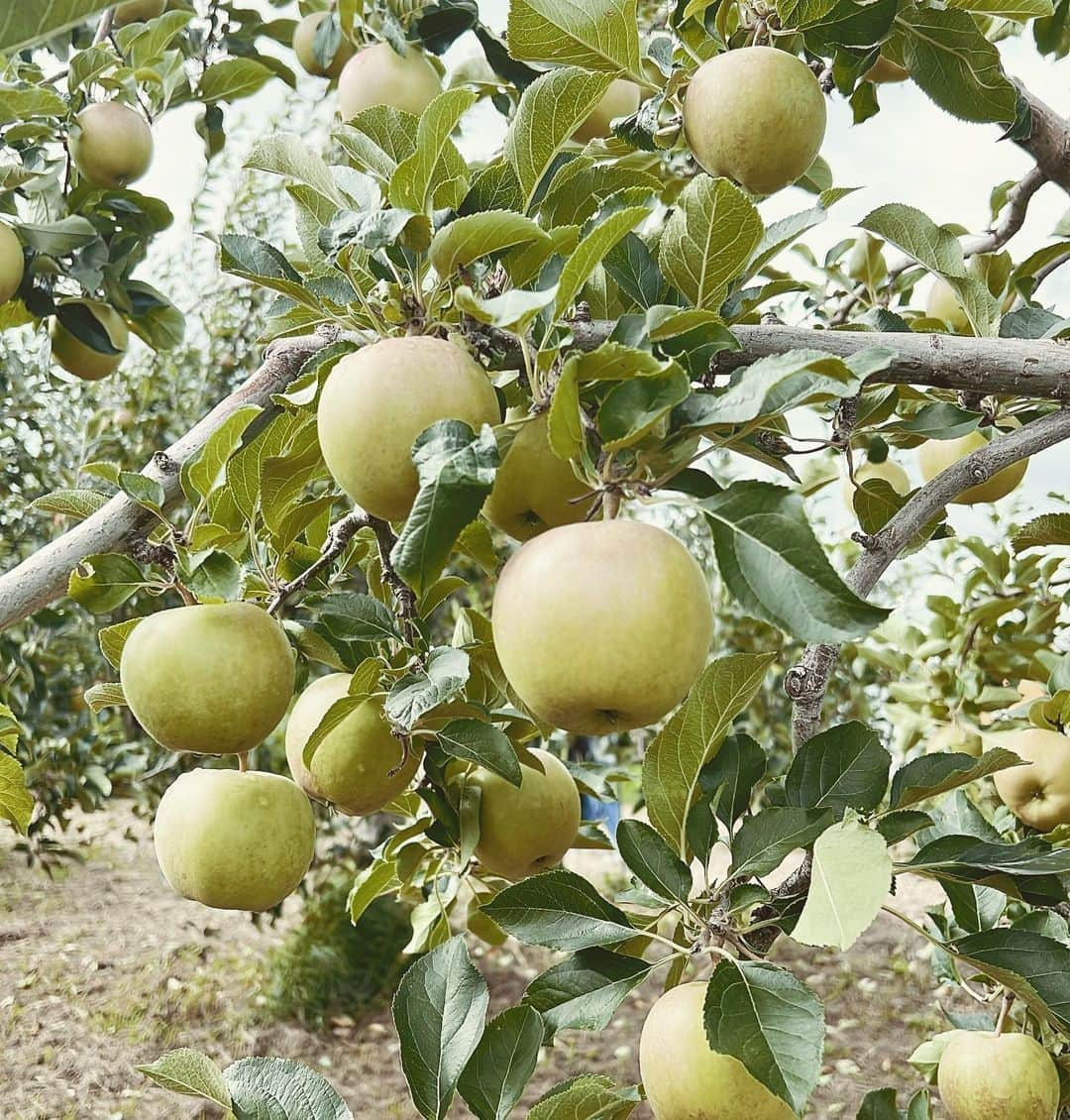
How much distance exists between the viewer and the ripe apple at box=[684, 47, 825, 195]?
1008 millimetres

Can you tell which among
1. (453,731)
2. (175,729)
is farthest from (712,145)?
(175,729)

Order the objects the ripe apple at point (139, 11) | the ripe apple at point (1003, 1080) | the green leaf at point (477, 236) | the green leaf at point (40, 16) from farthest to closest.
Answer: the ripe apple at point (139, 11)
the ripe apple at point (1003, 1080)
the green leaf at point (477, 236)
the green leaf at point (40, 16)

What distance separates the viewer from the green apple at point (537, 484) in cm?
73

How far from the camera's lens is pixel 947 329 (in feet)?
4.20

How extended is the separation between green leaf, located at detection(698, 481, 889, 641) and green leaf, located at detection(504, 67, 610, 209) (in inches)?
11.9

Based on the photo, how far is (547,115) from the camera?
752 millimetres

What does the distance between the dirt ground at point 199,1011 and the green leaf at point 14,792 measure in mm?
2329

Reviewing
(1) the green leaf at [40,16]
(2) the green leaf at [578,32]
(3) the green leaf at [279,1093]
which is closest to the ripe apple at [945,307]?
(2) the green leaf at [578,32]

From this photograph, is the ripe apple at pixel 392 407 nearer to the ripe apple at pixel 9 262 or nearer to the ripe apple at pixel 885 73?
the ripe apple at pixel 885 73

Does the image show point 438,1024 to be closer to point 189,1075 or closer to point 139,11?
point 189,1075

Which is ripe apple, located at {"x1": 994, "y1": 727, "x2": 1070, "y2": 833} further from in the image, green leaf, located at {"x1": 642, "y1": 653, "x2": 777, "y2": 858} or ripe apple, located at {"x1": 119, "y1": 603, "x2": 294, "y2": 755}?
ripe apple, located at {"x1": 119, "y1": 603, "x2": 294, "y2": 755}

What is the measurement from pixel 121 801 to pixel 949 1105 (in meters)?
5.93

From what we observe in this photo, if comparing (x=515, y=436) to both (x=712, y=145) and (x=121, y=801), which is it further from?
(x=121, y=801)

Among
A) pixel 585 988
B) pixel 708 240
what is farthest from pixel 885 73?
pixel 585 988
